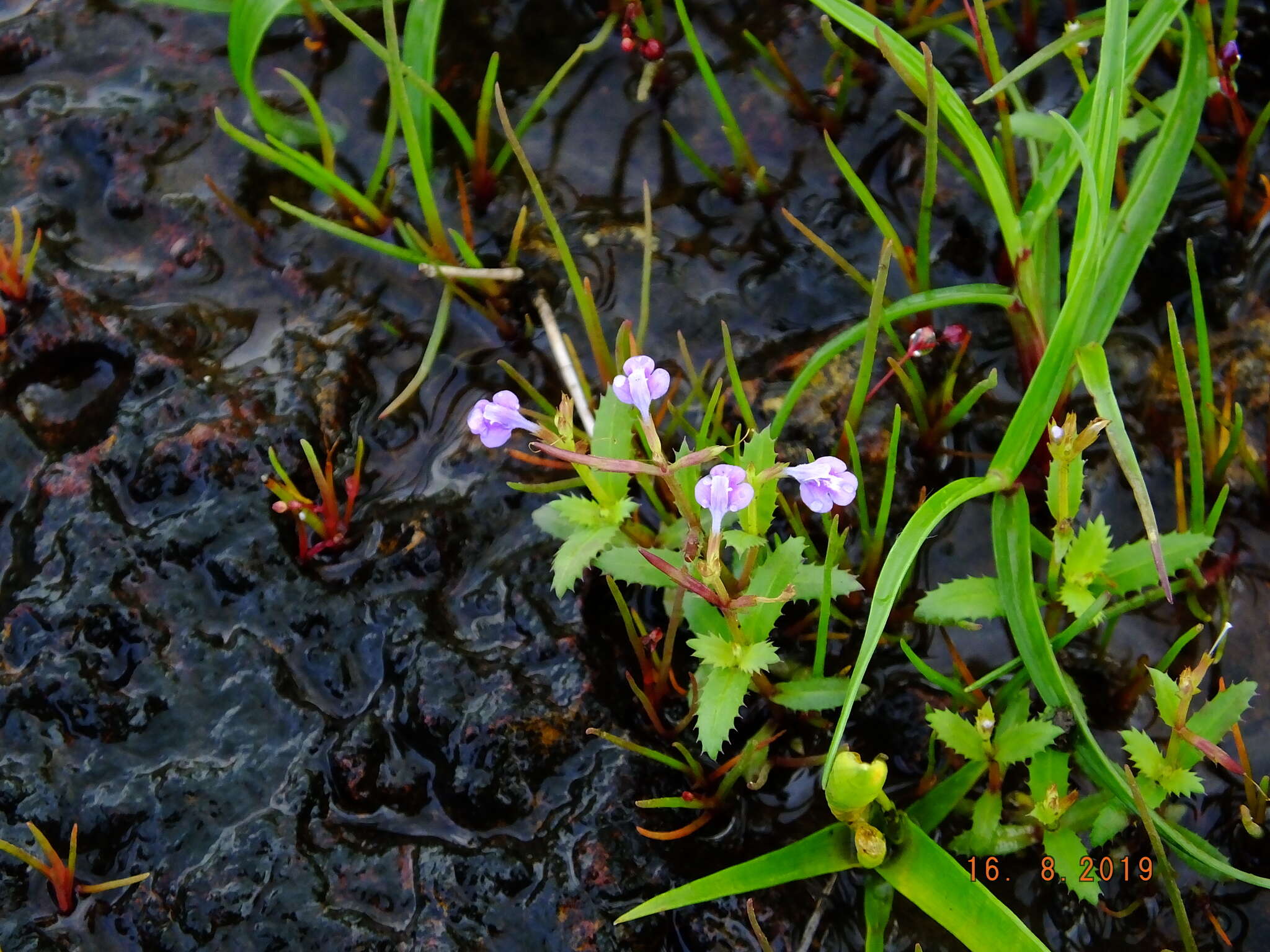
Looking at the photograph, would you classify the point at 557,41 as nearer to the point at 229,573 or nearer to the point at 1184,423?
the point at 229,573

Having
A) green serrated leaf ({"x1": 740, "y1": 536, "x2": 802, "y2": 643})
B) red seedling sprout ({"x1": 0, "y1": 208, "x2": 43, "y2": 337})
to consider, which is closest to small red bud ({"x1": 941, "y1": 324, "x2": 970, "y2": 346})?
green serrated leaf ({"x1": 740, "y1": 536, "x2": 802, "y2": 643})

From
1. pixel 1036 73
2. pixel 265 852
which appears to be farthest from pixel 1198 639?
pixel 265 852

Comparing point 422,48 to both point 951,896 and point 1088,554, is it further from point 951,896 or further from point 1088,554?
point 951,896

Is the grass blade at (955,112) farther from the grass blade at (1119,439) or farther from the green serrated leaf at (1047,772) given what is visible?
the green serrated leaf at (1047,772)

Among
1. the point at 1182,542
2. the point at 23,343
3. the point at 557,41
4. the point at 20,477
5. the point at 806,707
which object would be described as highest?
the point at 557,41

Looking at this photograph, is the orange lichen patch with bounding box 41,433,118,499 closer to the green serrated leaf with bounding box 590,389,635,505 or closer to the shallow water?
the shallow water

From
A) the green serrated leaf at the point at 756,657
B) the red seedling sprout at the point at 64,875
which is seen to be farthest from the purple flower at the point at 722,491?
the red seedling sprout at the point at 64,875
